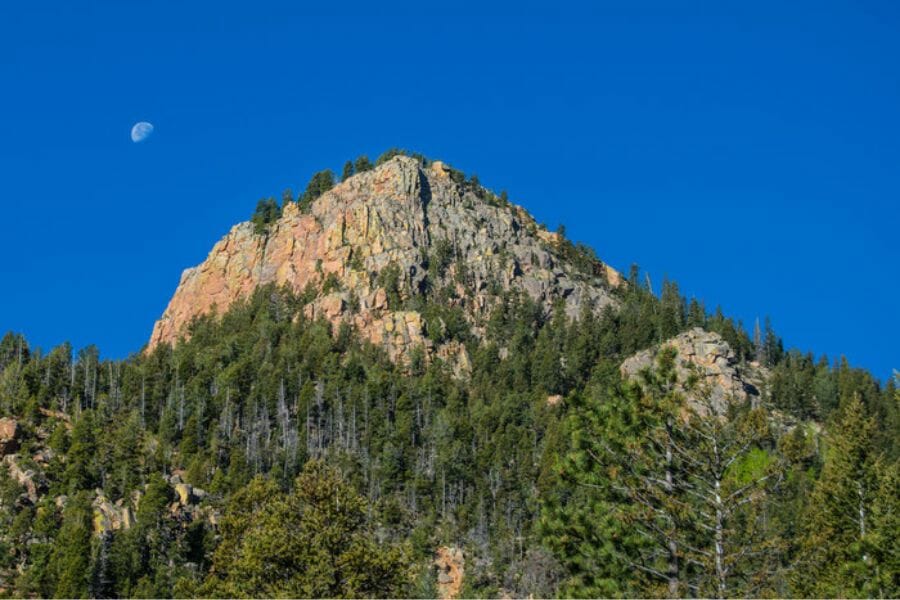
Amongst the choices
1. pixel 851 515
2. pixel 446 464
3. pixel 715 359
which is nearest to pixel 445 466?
pixel 446 464

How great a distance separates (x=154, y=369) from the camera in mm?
154500

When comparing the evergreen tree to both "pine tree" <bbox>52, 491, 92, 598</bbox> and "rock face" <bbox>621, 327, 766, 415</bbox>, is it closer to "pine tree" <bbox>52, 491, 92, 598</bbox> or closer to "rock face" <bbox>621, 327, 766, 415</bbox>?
"pine tree" <bbox>52, 491, 92, 598</bbox>

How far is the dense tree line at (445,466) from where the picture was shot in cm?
3069

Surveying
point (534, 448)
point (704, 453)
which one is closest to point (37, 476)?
point (534, 448)

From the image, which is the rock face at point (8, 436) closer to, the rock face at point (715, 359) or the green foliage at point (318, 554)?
the green foliage at point (318, 554)

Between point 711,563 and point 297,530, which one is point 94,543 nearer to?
point 297,530

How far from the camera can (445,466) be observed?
135125 millimetres

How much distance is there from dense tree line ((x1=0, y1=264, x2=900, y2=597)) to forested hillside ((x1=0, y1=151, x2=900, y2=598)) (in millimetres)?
180

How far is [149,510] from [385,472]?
37.7m

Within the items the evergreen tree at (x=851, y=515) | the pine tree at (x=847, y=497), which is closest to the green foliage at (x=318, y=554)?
the evergreen tree at (x=851, y=515)

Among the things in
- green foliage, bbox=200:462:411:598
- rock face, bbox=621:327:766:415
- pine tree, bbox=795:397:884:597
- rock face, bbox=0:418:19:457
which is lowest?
green foliage, bbox=200:462:411:598

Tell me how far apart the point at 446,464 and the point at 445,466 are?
29 cm

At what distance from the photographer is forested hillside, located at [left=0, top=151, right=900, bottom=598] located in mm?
30875

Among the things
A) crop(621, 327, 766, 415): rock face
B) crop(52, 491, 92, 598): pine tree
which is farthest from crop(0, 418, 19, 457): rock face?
crop(621, 327, 766, 415): rock face
